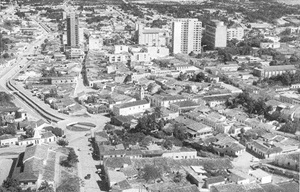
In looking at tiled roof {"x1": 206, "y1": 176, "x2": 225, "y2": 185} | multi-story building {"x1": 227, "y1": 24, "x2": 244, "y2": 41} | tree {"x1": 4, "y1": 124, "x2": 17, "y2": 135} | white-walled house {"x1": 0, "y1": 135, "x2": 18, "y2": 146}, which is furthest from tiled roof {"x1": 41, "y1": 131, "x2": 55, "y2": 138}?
multi-story building {"x1": 227, "y1": 24, "x2": 244, "y2": 41}

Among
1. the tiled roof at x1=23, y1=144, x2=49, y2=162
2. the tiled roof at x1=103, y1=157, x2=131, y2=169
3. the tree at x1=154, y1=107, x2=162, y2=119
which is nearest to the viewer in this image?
the tiled roof at x1=103, y1=157, x2=131, y2=169

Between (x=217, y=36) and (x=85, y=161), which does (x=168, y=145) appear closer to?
(x=85, y=161)

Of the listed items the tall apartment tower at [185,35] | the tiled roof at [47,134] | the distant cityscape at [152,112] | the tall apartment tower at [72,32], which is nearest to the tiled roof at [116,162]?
the distant cityscape at [152,112]

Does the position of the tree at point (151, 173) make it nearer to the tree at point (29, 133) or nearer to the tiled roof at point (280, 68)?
the tree at point (29, 133)

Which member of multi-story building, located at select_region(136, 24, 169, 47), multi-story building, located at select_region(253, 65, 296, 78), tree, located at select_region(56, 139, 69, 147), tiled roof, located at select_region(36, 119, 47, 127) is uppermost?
multi-story building, located at select_region(136, 24, 169, 47)

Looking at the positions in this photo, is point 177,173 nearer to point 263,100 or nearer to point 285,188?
point 285,188

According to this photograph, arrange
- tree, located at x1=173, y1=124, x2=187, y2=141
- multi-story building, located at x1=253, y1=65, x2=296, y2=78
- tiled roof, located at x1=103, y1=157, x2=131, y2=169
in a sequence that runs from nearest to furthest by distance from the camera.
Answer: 1. tiled roof, located at x1=103, y1=157, x2=131, y2=169
2. tree, located at x1=173, y1=124, x2=187, y2=141
3. multi-story building, located at x1=253, y1=65, x2=296, y2=78

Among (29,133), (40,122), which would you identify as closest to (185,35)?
(40,122)

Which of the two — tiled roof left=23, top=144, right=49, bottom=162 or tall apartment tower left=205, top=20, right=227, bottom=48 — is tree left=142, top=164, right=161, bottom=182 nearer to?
tiled roof left=23, top=144, right=49, bottom=162

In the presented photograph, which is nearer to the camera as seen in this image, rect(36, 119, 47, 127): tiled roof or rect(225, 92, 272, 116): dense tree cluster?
rect(36, 119, 47, 127): tiled roof
